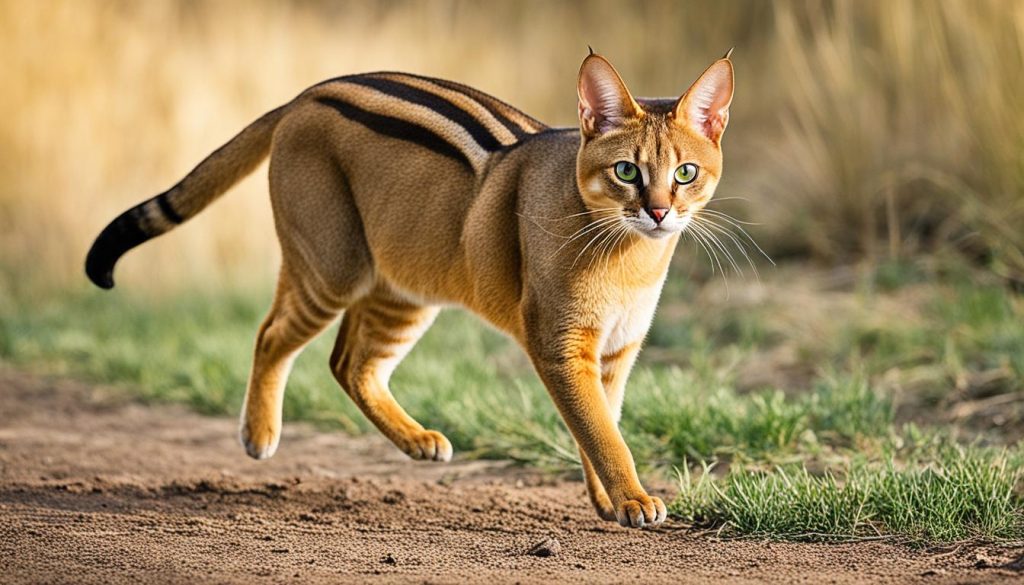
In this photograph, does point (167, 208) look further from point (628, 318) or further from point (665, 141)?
point (665, 141)

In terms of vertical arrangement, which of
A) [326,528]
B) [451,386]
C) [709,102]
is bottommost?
[326,528]

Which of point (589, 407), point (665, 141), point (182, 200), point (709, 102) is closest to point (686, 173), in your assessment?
point (665, 141)

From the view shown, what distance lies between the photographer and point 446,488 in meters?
4.84

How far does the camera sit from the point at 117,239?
481 cm

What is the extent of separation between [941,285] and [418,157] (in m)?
3.77

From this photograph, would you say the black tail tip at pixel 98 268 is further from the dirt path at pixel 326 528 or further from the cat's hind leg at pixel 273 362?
the dirt path at pixel 326 528

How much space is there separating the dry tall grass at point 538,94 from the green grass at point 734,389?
1.90 feet

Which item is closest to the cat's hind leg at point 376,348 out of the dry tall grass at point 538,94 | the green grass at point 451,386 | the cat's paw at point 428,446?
the cat's paw at point 428,446

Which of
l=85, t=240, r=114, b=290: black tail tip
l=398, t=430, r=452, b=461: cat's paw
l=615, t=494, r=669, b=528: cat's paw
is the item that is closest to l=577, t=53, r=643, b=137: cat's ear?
l=615, t=494, r=669, b=528: cat's paw

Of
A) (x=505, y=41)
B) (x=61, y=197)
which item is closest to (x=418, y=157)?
(x=61, y=197)

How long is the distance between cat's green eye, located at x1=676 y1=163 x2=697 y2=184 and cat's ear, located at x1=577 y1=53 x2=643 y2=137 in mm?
204

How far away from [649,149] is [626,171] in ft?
0.29

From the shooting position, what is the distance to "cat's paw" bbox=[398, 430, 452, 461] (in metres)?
4.77

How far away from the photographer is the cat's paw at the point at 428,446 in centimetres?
477
